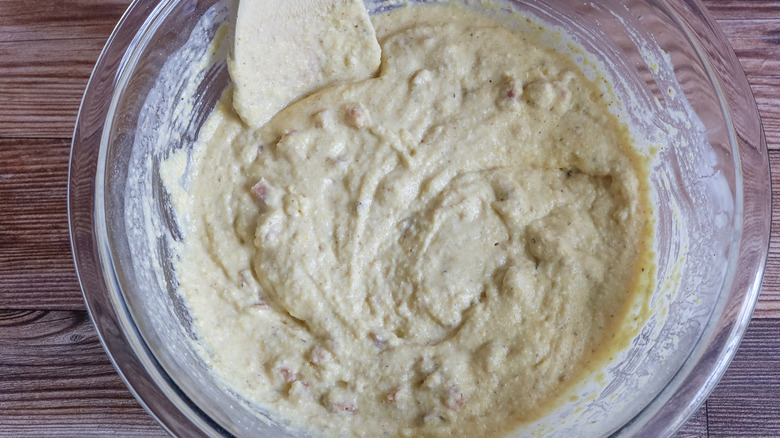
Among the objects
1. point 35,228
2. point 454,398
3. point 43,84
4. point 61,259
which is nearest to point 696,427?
point 454,398

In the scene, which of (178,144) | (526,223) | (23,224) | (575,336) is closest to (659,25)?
(526,223)

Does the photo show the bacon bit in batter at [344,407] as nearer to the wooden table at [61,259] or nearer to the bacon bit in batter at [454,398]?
the bacon bit in batter at [454,398]

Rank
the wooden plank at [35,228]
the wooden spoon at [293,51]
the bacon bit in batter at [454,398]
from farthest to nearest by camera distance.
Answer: the wooden plank at [35,228] → the wooden spoon at [293,51] → the bacon bit in batter at [454,398]

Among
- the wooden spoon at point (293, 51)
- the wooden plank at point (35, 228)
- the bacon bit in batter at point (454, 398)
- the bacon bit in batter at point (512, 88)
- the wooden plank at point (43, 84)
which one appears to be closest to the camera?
the bacon bit in batter at point (454, 398)

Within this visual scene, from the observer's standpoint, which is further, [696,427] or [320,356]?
[696,427]

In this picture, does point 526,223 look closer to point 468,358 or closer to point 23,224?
point 468,358

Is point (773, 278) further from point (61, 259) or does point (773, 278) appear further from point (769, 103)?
point (61, 259)

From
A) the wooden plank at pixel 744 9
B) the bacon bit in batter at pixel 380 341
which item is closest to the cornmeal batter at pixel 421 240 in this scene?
the bacon bit in batter at pixel 380 341
